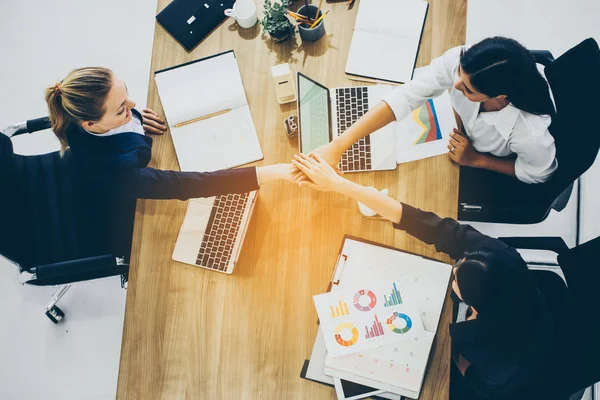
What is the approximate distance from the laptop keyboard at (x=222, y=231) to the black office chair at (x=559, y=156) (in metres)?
0.86

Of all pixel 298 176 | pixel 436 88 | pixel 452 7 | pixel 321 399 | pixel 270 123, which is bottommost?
pixel 321 399

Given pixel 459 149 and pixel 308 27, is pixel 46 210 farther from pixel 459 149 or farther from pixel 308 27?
pixel 459 149

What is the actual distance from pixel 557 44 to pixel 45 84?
2938 mm

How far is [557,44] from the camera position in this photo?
225 centimetres

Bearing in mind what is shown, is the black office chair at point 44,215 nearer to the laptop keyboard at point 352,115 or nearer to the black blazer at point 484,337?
the laptop keyboard at point 352,115

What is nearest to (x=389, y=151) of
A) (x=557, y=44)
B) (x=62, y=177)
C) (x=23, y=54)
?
(x=62, y=177)

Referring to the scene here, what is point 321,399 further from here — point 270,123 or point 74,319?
point 74,319

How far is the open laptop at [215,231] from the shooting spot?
140 cm

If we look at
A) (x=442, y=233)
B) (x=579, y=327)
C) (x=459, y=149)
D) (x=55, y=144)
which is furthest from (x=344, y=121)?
(x=55, y=144)

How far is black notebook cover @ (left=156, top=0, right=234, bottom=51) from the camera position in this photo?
1.55m

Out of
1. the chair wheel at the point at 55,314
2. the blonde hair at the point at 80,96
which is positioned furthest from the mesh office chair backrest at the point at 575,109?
the chair wheel at the point at 55,314

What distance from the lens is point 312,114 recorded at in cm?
146

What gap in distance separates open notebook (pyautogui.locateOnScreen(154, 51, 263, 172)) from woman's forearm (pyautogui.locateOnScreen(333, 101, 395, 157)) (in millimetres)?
291

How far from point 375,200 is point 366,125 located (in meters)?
0.27
